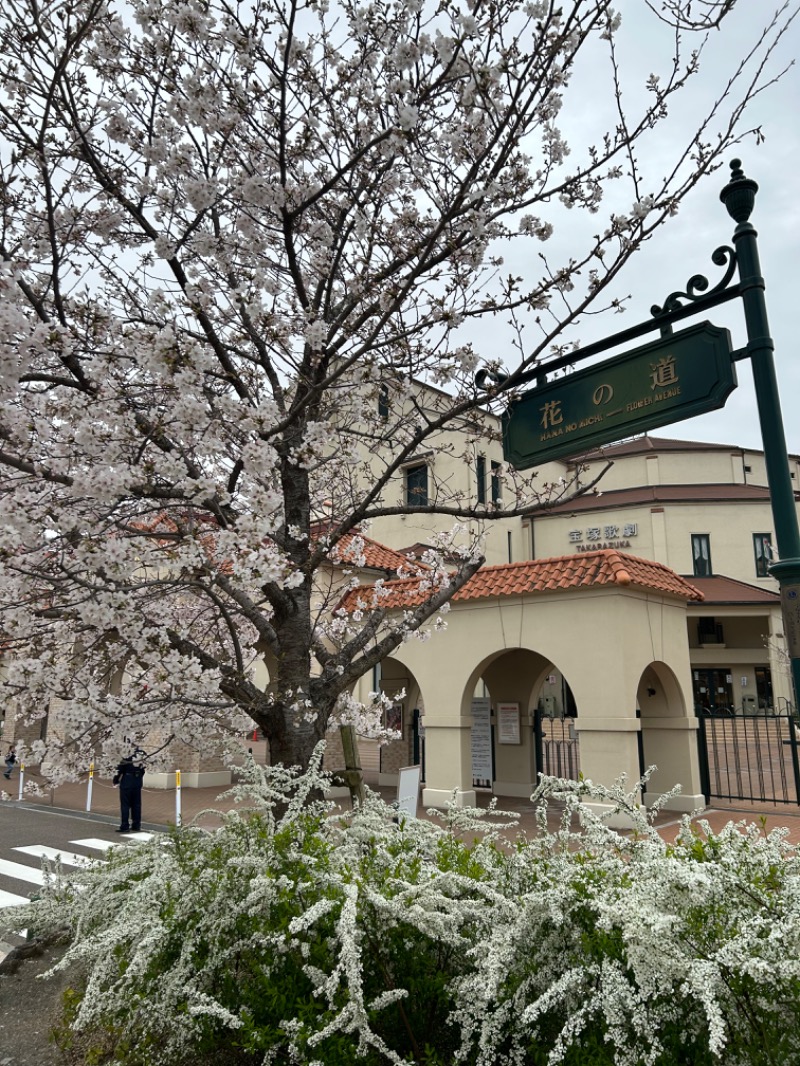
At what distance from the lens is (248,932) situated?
3326 millimetres

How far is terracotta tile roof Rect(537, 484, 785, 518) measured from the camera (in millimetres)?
36781

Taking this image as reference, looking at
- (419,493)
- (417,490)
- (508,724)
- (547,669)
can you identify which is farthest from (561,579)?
(417,490)

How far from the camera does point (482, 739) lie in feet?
51.1

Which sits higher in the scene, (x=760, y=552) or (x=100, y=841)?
(x=760, y=552)

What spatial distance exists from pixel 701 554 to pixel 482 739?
25.6m

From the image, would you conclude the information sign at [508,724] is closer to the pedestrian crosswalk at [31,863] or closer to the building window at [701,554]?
the pedestrian crosswalk at [31,863]

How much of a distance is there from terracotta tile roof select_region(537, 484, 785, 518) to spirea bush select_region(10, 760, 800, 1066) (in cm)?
3325

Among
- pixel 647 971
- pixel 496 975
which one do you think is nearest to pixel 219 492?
pixel 496 975

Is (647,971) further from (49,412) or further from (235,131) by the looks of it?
(235,131)

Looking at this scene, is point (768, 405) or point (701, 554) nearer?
point (768, 405)

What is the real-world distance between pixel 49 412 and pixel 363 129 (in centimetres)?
296

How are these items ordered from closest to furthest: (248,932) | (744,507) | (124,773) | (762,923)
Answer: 1. (762,923)
2. (248,932)
3. (124,773)
4. (744,507)

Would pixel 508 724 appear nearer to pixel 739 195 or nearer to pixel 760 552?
pixel 739 195

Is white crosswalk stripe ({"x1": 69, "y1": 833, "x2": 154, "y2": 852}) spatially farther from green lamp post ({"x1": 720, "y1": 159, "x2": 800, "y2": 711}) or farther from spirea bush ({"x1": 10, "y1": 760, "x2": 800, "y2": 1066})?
green lamp post ({"x1": 720, "y1": 159, "x2": 800, "y2": 711})
